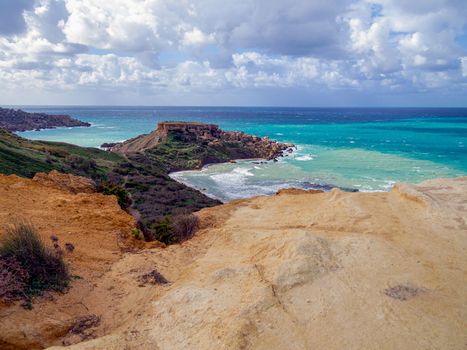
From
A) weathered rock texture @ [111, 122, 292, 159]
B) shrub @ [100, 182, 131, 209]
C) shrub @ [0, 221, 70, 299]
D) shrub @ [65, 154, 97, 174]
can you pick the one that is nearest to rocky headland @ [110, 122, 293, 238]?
weathered rock texture @ [111, 122, 292, 159]

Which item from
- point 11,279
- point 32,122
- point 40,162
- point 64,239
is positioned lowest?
point 32,122

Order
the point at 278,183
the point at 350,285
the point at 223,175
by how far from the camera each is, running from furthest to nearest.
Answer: the point at 223,175 < the point at 278,183 < the point at 350,285

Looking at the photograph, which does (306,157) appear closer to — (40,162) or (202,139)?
(202,139)

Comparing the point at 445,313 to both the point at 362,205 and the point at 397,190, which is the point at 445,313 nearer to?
the point at 362,205

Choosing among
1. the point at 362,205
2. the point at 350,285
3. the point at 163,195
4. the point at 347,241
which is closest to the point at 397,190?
the point at 362,205

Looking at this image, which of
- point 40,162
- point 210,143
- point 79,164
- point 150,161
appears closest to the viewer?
point 40,162

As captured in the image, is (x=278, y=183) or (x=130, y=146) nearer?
(x=278, y=183)

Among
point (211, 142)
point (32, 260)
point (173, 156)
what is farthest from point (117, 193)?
point (211, 142)

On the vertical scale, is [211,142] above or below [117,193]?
below
